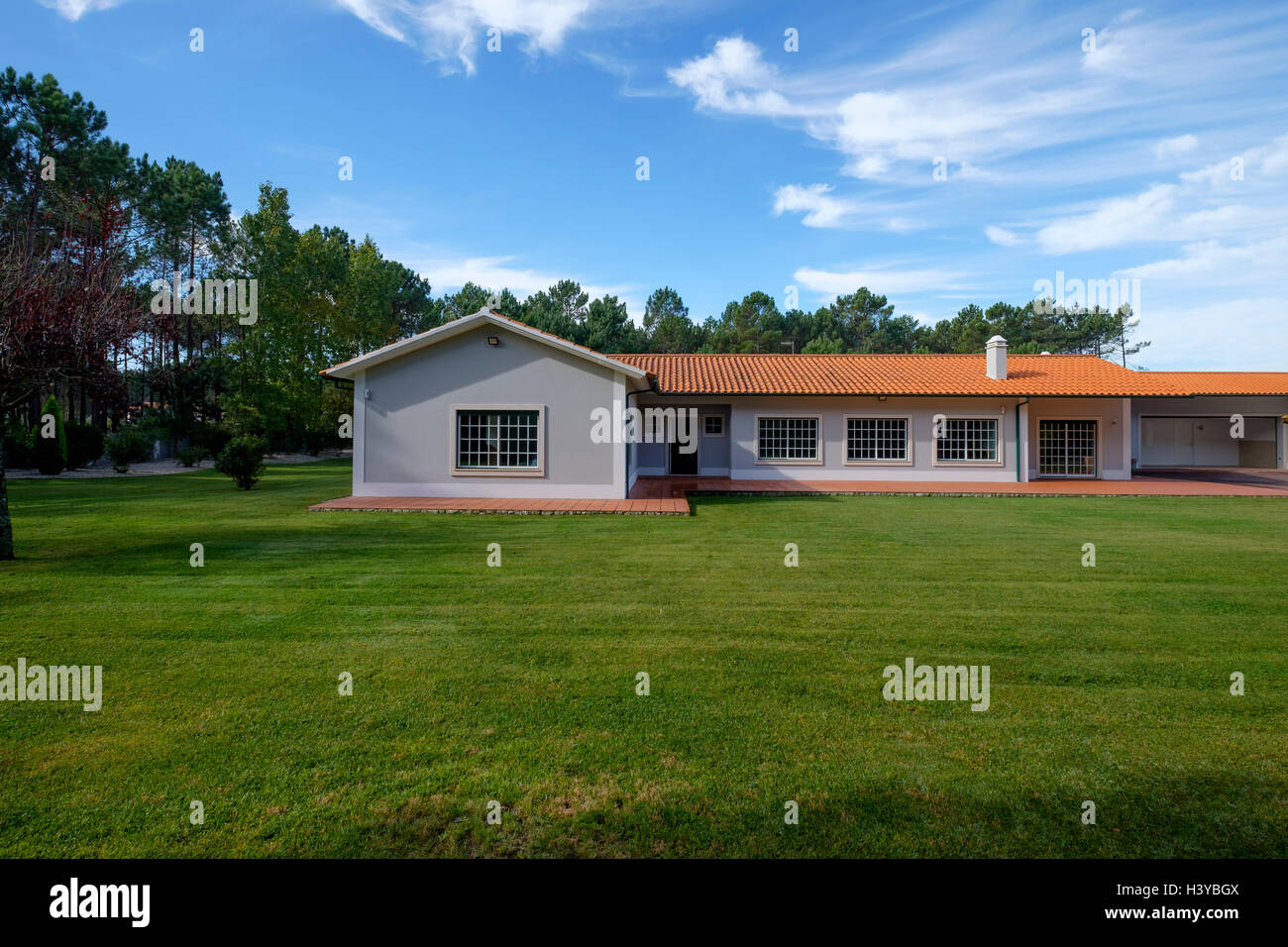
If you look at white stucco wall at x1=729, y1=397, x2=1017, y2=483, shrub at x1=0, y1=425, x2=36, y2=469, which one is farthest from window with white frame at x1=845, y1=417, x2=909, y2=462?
shrub at x1=0, y1=425, x2=36, y2=469

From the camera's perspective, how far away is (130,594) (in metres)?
6.79

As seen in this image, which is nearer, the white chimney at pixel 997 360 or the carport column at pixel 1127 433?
the carport column at pixel 1127 433

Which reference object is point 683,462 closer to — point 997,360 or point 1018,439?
point 1018,439

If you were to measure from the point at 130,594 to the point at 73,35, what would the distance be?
1687cm

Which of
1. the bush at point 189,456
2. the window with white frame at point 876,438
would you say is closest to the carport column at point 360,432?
the window with white frame at point 876,438

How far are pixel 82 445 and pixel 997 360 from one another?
33622 mm

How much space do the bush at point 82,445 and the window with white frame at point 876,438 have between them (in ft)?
91.6

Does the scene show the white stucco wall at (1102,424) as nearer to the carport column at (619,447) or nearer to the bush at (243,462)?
the carport column at (619,447)

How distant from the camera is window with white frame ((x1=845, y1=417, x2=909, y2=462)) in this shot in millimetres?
22125

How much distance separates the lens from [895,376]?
76.0 feet

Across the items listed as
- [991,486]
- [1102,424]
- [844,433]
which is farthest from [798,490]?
[1102,424]

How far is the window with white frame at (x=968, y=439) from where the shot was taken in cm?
2209
